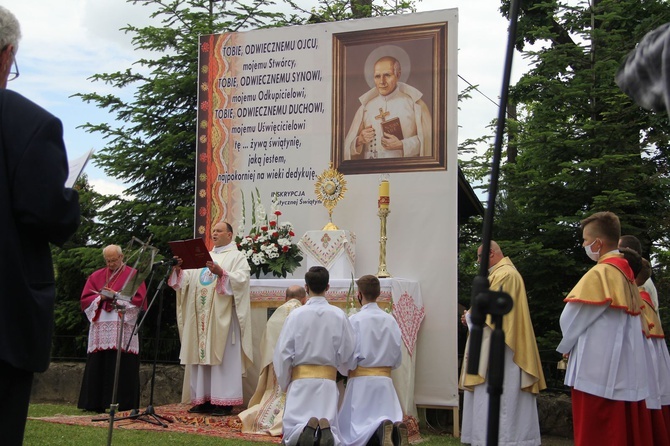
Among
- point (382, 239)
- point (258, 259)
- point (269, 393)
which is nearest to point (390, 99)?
point (382, 239)

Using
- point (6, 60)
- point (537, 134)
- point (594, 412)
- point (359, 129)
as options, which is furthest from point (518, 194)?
point (6, 60)

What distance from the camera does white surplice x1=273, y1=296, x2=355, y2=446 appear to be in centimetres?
740

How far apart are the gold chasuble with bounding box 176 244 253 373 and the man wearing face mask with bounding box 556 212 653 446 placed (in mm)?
4719

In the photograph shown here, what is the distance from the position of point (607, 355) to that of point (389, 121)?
5.91m

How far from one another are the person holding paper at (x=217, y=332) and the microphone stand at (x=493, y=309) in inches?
301

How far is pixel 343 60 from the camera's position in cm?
1193

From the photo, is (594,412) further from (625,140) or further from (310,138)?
(310,138)

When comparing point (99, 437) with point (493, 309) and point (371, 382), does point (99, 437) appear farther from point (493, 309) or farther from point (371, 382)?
point (493, 309)

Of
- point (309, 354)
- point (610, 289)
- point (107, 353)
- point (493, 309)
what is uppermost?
point (493, 309)

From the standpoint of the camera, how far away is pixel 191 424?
9234 mm

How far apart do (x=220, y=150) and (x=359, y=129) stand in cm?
224

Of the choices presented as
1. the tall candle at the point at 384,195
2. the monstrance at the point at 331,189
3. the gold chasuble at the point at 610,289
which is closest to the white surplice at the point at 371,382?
the gold chasuble at the point at 610,289

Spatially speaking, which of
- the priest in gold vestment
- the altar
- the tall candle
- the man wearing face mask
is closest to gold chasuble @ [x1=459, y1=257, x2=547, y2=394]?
the altar

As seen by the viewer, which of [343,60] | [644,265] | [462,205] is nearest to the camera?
[644,265]
